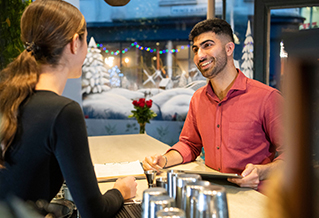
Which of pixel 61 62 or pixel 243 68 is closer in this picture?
pixel 61 62

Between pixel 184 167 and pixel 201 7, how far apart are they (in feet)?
16.0

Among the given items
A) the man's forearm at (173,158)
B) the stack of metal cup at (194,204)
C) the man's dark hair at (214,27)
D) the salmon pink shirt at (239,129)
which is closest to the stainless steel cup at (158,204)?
the stack of metal cup at (194,204)

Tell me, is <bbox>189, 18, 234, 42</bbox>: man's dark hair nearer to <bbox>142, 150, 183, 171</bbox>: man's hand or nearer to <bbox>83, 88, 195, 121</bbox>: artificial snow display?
<bbox>142, 150, 183, 171</bbox>: man's hand

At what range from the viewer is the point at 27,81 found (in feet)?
2.68

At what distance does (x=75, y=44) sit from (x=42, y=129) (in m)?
0.32

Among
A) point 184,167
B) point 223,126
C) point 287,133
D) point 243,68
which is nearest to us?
point 287,133

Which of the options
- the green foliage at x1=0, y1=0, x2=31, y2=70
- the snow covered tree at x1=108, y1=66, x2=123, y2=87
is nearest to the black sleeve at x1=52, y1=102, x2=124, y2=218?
the green foliage at x1=0, y1=0, x2=31, y2=70

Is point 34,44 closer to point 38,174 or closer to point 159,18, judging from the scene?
point 38,174

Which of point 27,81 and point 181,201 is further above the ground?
point 27,81

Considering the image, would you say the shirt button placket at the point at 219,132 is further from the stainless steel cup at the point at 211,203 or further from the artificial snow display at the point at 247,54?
the artificial snow display at the point at 247,54

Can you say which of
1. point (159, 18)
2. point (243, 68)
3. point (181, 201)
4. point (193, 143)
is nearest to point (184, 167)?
point (193, 143)

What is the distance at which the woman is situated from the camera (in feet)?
2.47

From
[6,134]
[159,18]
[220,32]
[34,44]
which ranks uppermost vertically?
[159,18]

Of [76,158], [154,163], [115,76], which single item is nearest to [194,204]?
[76,158]
